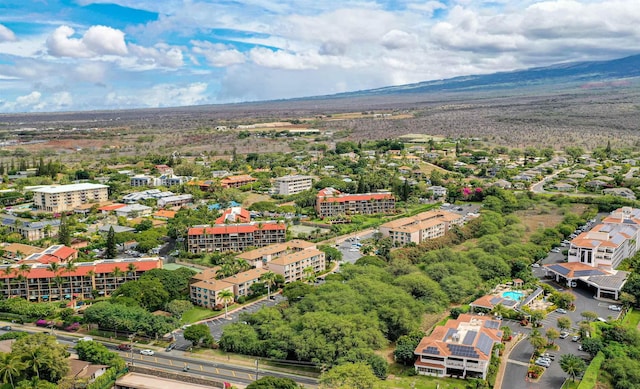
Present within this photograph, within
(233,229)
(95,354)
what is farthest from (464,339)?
(233,229)

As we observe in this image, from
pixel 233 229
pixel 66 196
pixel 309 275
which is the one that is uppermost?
pixel 66 196

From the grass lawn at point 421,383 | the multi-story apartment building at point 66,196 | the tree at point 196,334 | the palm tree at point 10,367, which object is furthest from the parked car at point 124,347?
the multi-story apartment building at point 66,196

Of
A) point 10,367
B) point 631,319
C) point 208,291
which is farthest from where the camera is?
point 208,291

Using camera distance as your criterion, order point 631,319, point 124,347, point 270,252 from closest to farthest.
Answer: point 124,347 → point 631,319 → point 270,252

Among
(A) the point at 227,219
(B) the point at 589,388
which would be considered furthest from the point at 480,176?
(B) the point at 589,388

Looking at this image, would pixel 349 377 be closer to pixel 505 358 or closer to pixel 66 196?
pixel 505 358

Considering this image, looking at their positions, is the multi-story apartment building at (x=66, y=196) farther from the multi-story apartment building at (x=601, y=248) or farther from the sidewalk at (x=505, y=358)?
the multi-story apartment building at (x=601, y=248)

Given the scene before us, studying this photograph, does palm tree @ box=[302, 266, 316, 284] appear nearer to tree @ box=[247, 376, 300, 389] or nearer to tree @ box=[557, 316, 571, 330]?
tree @ box=[247, 376, 300, 389]
